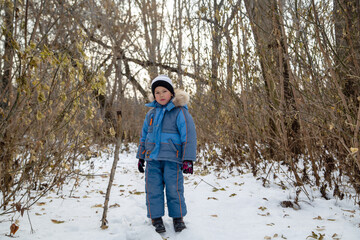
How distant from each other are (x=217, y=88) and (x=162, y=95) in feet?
8.90

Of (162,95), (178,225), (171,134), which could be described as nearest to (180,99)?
(162,95)

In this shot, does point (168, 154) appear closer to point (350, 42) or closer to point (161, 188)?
point (161, 188)

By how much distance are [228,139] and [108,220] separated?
10.0ft

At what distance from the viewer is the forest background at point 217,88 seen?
7.57 ft

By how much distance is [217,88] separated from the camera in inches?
208

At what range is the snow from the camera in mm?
2424

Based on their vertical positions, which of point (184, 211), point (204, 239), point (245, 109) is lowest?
point (204, 239)

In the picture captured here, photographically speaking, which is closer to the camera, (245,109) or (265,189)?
(265,189)

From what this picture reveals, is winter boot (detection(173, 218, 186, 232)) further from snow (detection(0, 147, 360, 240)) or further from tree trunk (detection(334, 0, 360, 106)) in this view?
tree trunk (detection(334, 0, 360, 106))

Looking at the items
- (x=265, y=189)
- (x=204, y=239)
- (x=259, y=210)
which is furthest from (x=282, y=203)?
(x=204, y=239)

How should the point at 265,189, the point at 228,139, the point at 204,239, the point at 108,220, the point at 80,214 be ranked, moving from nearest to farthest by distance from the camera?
the point at 204,239
the point at 108,220
the point at 80,214
the point at 265,189
the point at 228,139

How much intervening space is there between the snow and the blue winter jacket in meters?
0.57

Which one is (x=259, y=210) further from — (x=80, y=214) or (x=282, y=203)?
(x=80, y=214)

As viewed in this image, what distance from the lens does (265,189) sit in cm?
366
